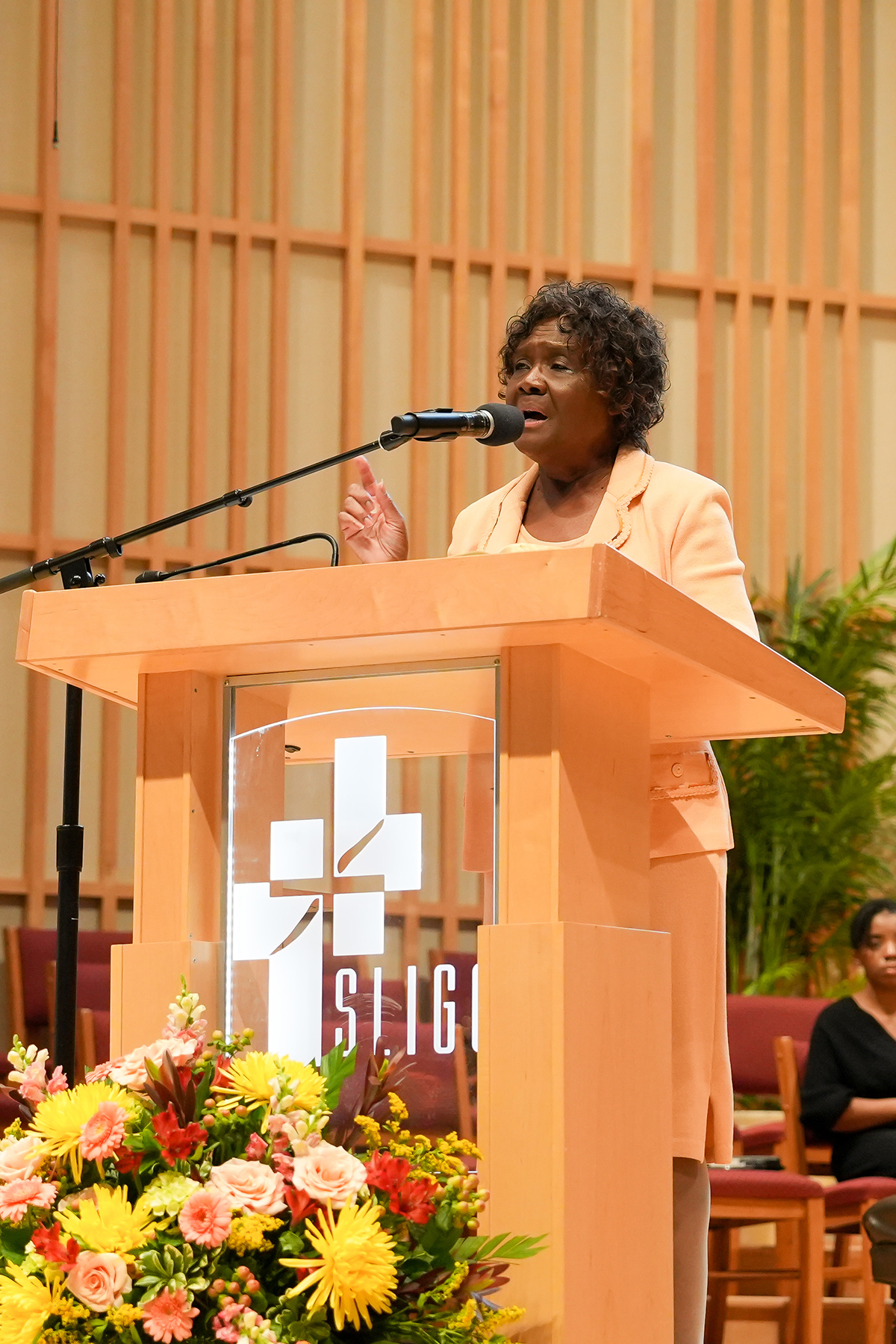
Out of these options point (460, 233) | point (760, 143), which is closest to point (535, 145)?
point (460, 233)

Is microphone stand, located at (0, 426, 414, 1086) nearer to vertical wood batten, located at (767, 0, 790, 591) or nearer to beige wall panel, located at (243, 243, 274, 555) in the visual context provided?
beige wall panel, located at (243, 243, 274, 555)

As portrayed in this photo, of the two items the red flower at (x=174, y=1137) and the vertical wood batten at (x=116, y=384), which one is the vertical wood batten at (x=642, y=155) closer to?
the vertical wood batten at (x=116, y=384)

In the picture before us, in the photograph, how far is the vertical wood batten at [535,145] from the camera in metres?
7.73

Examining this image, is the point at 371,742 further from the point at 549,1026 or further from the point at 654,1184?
the point at 654,1184

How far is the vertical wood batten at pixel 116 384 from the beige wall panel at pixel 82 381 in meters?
0.06

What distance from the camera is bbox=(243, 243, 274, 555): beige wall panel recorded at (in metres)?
7.38

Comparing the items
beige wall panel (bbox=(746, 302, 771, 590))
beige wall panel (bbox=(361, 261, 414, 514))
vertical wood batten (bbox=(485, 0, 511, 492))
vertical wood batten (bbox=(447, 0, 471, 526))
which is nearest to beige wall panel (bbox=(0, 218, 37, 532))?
beige wall panel (bbox=(361, 261, 414, 514))

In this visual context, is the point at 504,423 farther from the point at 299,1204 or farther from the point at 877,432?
the point at 877,432

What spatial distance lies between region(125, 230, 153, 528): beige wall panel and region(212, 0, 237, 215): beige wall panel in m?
0.45

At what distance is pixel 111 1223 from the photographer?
1.42 metres

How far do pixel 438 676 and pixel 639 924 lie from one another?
335mm

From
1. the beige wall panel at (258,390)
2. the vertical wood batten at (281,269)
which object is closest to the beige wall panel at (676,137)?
the vertical wood batten at (281,269)

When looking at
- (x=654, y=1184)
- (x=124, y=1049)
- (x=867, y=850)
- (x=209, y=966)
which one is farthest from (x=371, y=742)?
(x=867, y=850)

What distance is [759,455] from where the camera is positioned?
26.3 ft
